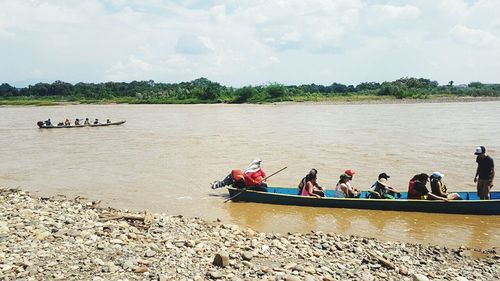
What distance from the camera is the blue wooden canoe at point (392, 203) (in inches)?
488

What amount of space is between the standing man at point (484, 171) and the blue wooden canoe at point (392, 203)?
1.25 feet

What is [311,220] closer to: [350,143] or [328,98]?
[350,143]

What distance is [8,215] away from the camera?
1019 centimetres

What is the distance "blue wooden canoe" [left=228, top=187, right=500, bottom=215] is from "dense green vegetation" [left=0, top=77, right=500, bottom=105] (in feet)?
218

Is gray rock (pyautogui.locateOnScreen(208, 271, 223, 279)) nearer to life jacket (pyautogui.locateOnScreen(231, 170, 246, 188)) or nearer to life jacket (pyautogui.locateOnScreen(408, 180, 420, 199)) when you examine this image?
life jacket (pyautogui.locateOnScreen(231, 170, 246, 188))

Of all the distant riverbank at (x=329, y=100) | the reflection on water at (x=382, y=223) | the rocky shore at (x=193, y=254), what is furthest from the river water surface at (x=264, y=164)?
the distant riverbank at (x=329, y=100)

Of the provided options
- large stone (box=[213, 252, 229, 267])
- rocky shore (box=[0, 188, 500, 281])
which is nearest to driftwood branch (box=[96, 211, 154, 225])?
rocky shore (box=[0, 188, 500, 281])

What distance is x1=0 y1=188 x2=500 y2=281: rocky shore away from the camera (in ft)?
22.9

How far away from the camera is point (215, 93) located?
283ft

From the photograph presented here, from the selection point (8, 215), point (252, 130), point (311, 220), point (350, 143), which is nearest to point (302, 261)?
point (311, 220)

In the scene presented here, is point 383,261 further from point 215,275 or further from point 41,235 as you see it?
point 41,235

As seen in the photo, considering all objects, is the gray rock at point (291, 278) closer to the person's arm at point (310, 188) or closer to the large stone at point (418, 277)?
the large stone at point (418, 277)

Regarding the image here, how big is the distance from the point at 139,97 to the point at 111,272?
89.7 meters

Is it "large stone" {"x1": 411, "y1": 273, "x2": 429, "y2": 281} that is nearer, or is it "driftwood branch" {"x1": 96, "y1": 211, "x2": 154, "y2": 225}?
"large stone" {"x1": 411, "y1": 273, "x2": 429, "y2": 281}
